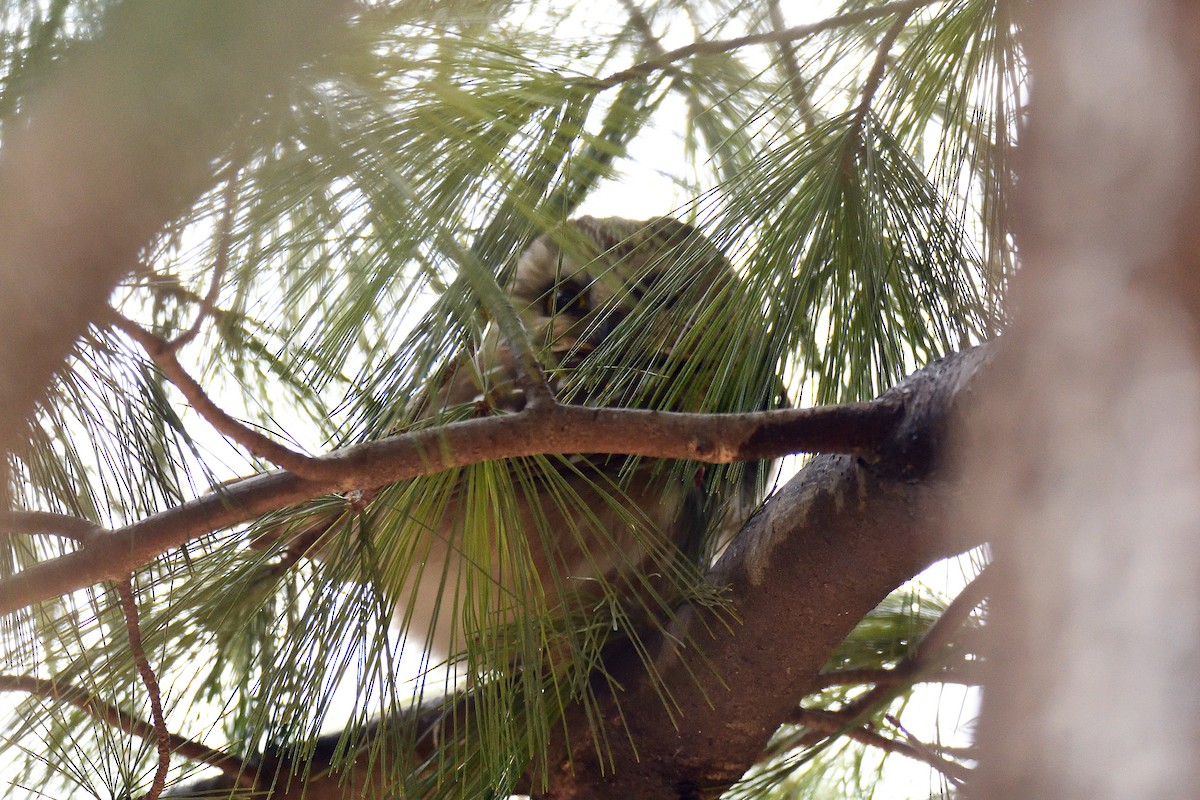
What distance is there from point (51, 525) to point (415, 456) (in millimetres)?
198

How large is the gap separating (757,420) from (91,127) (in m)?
0.35

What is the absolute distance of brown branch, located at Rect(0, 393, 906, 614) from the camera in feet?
1.58

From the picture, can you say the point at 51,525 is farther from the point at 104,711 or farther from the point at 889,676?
the point at 889,676

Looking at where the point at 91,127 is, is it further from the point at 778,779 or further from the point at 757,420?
the point at 778,779

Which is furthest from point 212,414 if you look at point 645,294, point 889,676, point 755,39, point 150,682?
point 889,676

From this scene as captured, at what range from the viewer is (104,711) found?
670 mm

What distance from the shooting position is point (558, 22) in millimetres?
695

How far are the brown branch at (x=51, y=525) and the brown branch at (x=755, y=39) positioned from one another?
0.42m

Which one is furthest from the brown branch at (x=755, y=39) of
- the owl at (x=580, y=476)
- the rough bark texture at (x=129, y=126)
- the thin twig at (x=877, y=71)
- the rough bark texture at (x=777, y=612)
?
the rough bark texture at (x=129, y=126)

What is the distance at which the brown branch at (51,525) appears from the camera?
1.62 ft

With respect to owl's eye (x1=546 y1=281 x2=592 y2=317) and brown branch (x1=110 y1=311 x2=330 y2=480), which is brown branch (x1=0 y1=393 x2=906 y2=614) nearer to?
brown branch (x1=110 y1=311 x2=330 y2=480)

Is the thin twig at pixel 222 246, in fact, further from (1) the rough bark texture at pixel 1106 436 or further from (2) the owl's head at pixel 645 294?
(1) the rough bark texture at pixel 1106 436

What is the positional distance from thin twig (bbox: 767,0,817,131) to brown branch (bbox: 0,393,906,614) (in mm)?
287

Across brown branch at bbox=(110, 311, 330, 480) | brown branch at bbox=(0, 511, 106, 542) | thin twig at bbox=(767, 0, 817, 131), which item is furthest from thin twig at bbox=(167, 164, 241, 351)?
thin twig at bbox=(767, 0, 817, 131)
